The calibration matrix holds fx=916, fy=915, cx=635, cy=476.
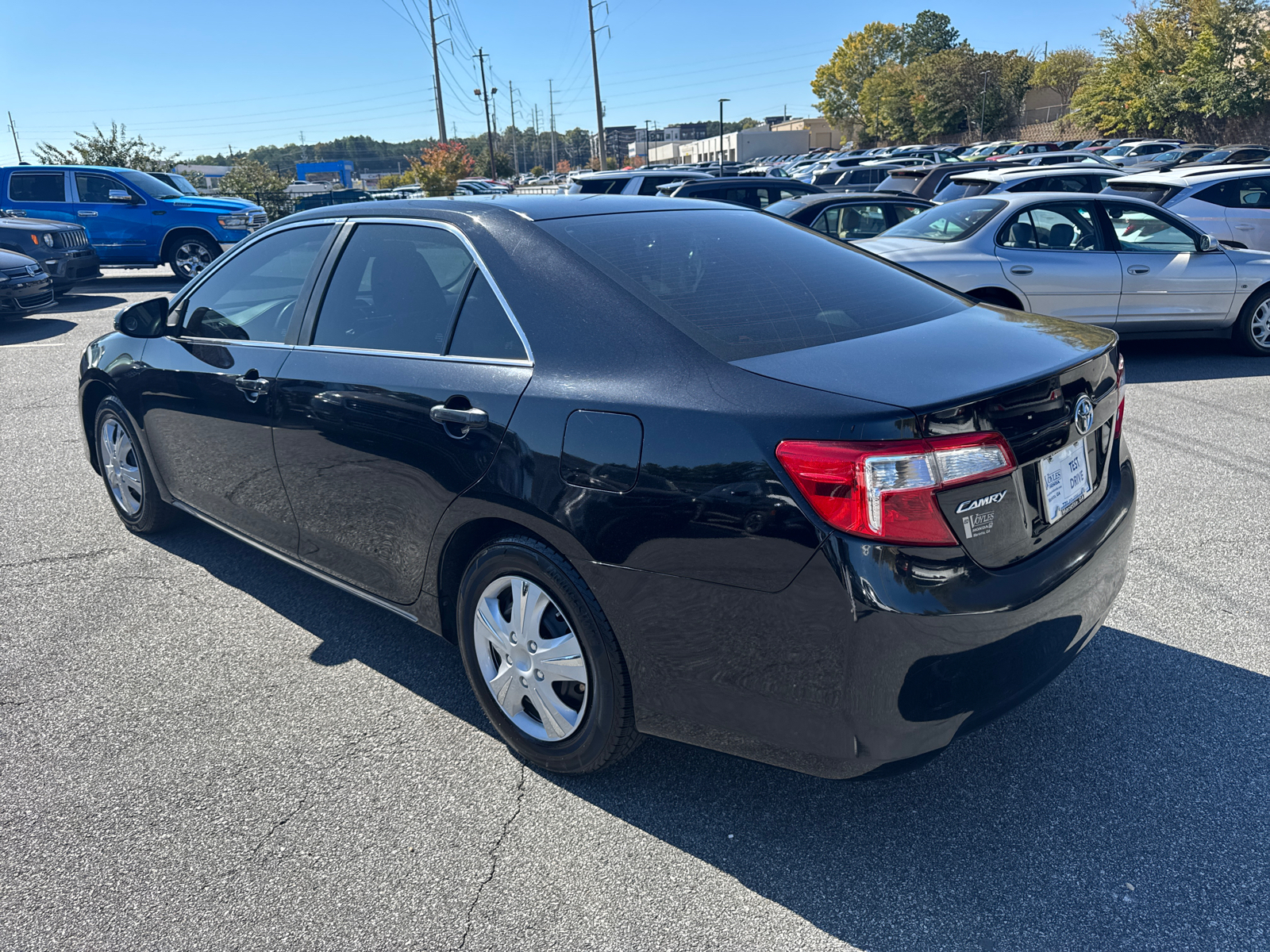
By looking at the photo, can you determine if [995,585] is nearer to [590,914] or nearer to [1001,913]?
[1001,913]

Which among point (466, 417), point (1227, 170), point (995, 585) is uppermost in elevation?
point (1227, 170)

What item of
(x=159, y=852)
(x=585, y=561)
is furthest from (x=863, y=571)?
(x=159, y=852)

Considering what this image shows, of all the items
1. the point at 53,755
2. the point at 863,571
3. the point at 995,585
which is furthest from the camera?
the point at 53,755

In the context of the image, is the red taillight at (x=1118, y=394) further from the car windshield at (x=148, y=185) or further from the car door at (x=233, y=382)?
the car windshield at (x=148, y=185)

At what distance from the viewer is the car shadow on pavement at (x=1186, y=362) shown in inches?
309

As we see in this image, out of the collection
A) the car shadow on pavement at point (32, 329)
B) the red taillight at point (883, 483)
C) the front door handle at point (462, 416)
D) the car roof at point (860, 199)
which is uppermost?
the car roof at point (860, 199)

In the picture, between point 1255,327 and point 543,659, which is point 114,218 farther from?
point 1255,327

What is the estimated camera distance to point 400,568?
3.12m

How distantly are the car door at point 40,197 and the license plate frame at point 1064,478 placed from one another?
59.6 ft

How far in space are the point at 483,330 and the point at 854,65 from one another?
106 m

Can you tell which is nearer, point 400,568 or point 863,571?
point 863,571

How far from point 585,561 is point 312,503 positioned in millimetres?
1439

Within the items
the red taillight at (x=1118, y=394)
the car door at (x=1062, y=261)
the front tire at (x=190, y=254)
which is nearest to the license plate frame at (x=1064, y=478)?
the red taillight at (x=1118, y=394)

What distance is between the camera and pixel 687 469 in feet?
7.34
